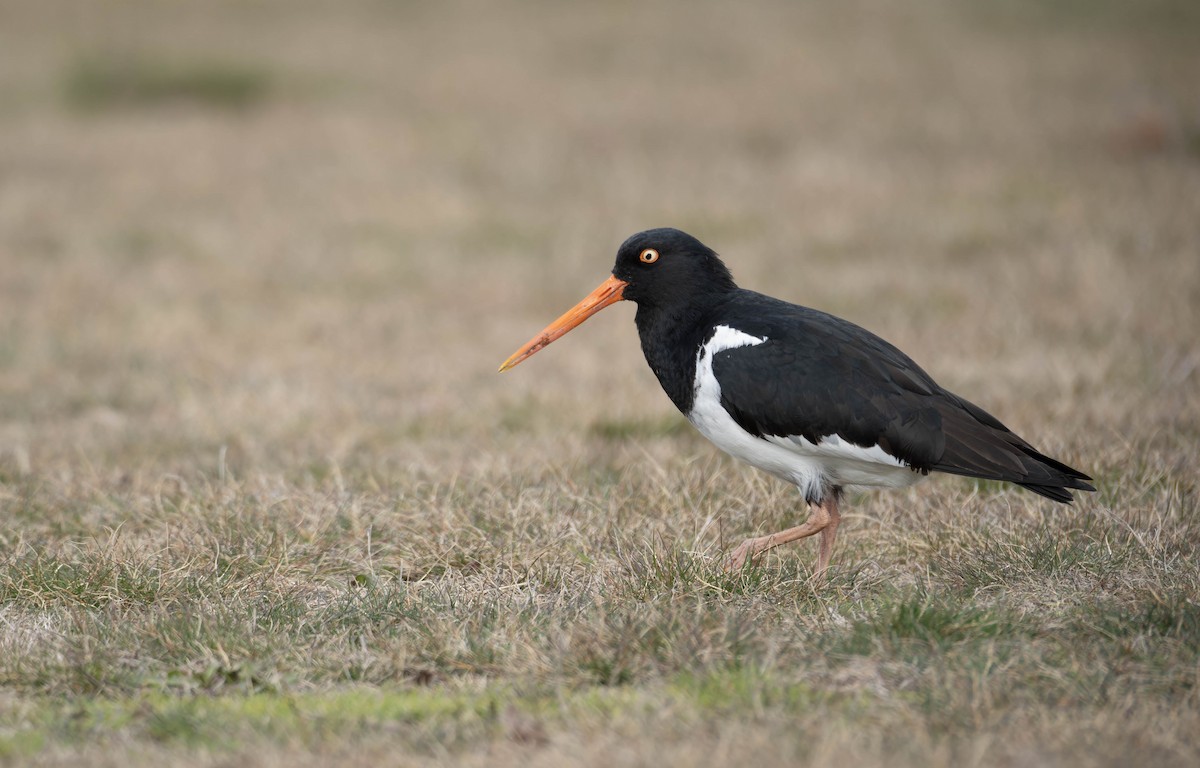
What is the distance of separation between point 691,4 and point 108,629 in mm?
25943

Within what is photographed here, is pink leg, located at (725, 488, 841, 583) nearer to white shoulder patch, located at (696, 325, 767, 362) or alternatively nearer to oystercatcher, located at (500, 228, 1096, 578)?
oystercatcher, located at (500, 228, 1096, 578)

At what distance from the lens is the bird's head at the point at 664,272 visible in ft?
20.0

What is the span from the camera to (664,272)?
6.12 metres

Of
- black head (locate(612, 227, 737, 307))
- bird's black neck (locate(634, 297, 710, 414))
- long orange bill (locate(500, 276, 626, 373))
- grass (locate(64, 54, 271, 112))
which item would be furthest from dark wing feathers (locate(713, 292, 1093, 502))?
grass (locate(64, 54, 271, 112))

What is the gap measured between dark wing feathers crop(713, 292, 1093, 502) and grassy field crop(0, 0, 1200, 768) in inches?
14.0

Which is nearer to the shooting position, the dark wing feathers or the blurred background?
the dark wing feathers

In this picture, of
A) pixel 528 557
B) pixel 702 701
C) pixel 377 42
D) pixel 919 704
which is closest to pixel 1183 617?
pixel 919 704

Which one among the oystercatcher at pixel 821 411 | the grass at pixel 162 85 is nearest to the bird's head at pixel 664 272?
the oystercatcher at pixel 821 411

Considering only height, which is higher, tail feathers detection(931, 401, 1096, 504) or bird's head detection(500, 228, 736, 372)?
bird's head detection(500, 228, 736, 372)

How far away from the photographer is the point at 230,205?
16.3 meters

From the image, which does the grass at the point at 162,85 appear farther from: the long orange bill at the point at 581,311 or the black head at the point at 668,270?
the black head at the point at 668,270

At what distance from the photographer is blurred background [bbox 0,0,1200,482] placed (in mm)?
9172

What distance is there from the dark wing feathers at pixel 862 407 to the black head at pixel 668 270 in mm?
523

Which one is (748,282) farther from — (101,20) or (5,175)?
(101,20)
